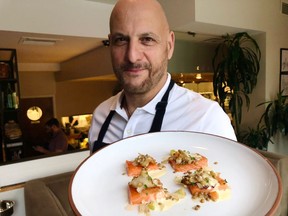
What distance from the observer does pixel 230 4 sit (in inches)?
106

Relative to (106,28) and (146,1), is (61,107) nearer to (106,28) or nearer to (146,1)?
(106,28)

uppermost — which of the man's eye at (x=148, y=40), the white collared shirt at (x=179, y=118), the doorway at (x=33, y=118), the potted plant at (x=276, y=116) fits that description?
the man's eye at (x=148, y=40)

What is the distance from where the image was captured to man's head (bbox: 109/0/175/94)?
734 millimetres

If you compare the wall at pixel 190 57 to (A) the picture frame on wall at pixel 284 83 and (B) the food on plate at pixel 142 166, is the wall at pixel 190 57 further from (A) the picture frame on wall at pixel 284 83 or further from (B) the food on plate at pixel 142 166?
(B) the food on plate at pixel 142 166

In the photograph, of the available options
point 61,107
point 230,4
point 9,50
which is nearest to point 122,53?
point 230,4

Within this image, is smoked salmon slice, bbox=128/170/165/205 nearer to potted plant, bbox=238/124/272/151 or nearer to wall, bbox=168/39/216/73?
potted plant, bbox=238/124/272/151

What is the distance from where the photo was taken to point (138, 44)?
2.44 feet

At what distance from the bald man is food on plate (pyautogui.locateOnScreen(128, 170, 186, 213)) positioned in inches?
10.3

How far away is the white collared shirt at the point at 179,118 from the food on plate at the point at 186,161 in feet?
0.53

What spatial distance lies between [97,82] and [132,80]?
7147 millimetres

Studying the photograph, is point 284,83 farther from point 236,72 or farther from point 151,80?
point 151,80

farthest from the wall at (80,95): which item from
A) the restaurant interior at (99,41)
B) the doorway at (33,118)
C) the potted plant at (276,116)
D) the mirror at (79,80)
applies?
the potted plant at (276,116)

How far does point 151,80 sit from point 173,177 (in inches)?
13.2

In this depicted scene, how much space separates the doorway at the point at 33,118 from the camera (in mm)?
6305
